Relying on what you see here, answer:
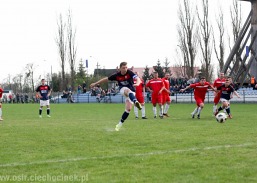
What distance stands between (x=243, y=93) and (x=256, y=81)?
3661 millimetres

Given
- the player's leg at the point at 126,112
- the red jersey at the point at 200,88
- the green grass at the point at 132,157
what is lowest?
the green grass at the point at 132,157

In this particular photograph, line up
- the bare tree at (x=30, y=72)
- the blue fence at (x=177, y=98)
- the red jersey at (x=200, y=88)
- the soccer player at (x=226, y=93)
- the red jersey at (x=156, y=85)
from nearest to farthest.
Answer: the soccer player at (x=226, y=93) < the red jersey at (x=200, y=88) < the red jersey at (x=156, y=85) < the blue fence at (x=177, y=98) < the bare tree at (x=30, y=72)

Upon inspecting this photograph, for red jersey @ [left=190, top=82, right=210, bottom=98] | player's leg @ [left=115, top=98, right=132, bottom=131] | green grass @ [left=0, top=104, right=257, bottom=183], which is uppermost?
red jersey @ [left=190, top=82, right=210, bottom=98]

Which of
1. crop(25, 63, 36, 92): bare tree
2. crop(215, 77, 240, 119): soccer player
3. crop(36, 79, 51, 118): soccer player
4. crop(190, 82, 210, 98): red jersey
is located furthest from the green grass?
crop(25, 63, 36, 92): bare tree

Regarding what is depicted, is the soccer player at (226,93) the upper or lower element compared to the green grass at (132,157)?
upper

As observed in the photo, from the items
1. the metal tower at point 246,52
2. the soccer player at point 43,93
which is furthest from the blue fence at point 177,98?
the soccer player at point 43,93

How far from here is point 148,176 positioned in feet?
22.7

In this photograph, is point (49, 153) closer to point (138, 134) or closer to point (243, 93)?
point (138, 134)

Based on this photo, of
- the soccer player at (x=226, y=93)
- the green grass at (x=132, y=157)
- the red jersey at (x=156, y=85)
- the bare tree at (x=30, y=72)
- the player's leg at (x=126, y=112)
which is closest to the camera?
the green grass at (x=132, y=157)

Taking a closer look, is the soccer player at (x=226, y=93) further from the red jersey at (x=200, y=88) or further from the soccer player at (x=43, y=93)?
the soccer player at (x=43, y=93)

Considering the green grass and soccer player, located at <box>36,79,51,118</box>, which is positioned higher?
soccer player, located at <box>36,79,51,118</box>

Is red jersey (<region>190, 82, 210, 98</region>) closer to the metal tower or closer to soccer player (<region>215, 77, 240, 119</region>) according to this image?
soccer player (<region>215, 77, 240, 119</region>)

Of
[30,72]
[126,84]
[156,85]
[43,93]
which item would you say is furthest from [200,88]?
[30,72]

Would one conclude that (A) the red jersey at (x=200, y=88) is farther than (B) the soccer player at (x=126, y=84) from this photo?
Yes
